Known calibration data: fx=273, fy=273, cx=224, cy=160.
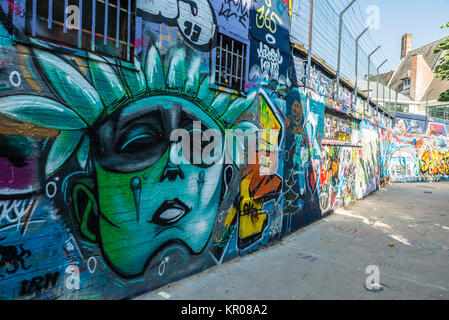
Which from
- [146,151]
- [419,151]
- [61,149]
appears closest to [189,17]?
[146,151]

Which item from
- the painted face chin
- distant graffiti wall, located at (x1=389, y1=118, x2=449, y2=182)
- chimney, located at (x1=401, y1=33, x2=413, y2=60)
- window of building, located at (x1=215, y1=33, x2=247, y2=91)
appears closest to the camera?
the painted face chin

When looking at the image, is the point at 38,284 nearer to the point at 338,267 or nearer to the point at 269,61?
the point at 338,267

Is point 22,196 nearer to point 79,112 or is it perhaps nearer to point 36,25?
point 79,112

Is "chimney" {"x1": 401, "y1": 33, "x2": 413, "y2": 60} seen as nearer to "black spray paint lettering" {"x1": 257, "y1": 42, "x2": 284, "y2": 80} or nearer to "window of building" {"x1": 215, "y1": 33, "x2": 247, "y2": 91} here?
"black spray paint lettering" {"x1": 257, "y1": 42, "x2": 284, "y2": 80}

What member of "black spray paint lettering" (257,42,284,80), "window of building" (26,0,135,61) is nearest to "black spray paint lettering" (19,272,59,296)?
"window of building" (26,0,135,61)

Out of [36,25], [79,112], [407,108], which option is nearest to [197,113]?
[79,112]

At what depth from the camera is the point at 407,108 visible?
1091 inches

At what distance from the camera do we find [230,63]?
4445 mm

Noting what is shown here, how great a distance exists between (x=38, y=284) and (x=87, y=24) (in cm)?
253

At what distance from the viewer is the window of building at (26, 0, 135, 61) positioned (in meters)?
2.45

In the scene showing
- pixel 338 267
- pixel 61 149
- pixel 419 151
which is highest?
pixel 419 151

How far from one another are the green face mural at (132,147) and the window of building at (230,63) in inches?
13.7

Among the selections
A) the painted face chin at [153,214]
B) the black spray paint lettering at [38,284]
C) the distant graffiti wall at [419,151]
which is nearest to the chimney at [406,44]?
the distant graffiti wall at [419,151]

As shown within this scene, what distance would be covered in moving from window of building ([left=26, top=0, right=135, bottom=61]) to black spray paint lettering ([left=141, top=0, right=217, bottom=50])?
0.30 m
